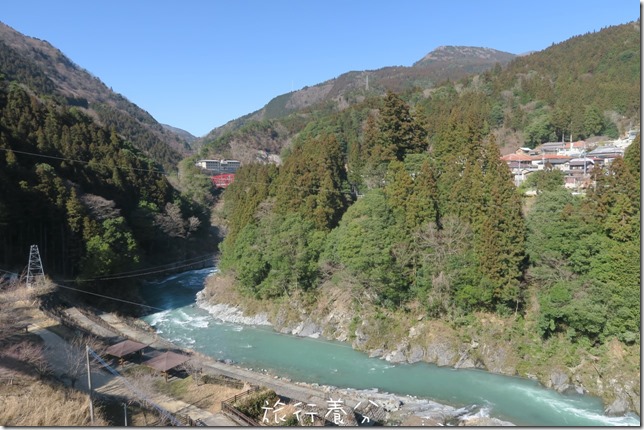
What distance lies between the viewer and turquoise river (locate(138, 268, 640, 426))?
503 inches

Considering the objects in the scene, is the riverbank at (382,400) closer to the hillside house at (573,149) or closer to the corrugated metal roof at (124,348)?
the corrugated metal roof at (124,348)

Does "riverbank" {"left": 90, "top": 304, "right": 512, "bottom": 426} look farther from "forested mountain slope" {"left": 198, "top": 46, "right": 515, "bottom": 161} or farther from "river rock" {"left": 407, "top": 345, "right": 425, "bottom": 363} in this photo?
"forested mountain slope" {"left": 198, "top": 46, "right": 515, "bottom": 161}

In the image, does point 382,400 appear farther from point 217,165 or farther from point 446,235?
point 217,165

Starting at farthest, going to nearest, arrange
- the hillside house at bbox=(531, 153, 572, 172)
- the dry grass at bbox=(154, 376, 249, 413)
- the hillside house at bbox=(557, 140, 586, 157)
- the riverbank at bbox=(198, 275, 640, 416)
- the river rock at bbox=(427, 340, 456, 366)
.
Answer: the hillside house at bbox=(557, 140, 586, 157) → the hillside house at bbox=(531, 153, 572, 172) → the river rock at bbox=(427, 340, 456, 366) → the riverbank at bbox=(198, 275, 640, 416) → the dry grass at bbox=(154, 376, 249, 413)

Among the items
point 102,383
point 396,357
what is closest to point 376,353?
point 396,357

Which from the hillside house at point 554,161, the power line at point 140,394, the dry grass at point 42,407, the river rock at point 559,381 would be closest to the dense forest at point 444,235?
the river rock at point 559,381

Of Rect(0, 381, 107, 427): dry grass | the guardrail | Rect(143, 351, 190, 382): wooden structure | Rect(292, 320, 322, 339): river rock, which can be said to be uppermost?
Rect(0, 381, 107, 427): dry grass

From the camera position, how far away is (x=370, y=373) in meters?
15.7

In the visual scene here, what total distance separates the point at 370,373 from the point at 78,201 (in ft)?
59.4

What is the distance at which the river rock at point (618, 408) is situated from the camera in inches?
497

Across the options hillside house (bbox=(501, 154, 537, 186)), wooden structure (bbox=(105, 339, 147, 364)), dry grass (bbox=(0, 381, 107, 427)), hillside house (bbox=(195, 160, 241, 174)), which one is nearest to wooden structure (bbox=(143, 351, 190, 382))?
wooden structure (bbox=(105, 339, 147, 364))

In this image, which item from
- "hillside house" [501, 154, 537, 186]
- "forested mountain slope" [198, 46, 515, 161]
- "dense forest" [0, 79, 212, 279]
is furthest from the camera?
"forested mountain slope" [198, 46, 515, 161]

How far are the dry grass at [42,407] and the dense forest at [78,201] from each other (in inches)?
537

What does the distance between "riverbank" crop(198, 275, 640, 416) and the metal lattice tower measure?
8405mm
